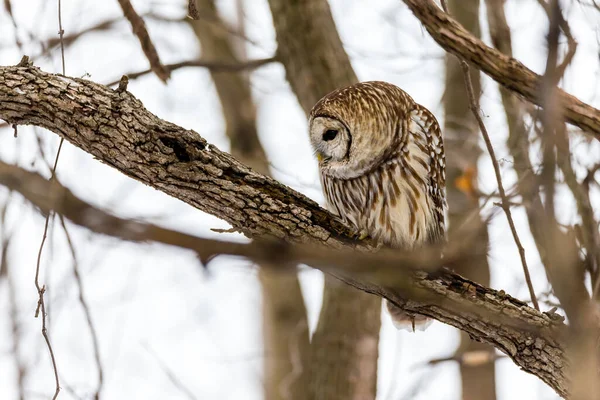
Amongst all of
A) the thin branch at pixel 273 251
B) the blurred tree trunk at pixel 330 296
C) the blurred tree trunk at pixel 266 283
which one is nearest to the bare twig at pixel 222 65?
the blurred tree trunk at pixel 330 296

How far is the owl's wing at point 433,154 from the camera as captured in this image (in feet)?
14.5

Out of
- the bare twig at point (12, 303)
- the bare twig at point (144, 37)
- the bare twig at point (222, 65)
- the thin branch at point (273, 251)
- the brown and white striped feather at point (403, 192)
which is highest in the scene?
the bare twig at point (222, 65)

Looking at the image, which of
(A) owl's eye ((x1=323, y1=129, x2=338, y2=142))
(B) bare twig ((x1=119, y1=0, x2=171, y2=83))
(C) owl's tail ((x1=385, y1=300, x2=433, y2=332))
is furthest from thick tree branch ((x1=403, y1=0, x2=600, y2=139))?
(B) bare twig ((x1=119, y1=0, x2=171, y2=83))

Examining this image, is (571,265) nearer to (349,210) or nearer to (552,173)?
(552,173)

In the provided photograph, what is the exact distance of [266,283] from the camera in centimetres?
755

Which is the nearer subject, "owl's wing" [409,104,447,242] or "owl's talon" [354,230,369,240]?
"owl's talon" [354,230,369,240]

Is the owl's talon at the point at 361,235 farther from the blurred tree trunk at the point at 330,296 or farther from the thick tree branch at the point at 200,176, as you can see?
the blurred tree trunk at the point at 330,296

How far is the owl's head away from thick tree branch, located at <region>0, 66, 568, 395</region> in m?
0.91

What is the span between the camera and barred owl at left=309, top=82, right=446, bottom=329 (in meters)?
4.31

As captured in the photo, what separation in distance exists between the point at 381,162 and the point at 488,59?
1437 millimetres

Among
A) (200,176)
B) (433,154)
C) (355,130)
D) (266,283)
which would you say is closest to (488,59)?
(200,176)

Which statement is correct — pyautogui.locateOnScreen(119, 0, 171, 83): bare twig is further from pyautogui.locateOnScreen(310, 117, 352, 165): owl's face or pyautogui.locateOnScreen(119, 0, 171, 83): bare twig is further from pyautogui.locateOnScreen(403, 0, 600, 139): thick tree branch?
pyautogui.locateOnScreen(403, 0, 600, 139): thick tree branch

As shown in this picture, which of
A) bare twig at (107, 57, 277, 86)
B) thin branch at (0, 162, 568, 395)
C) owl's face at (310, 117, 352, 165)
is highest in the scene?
bare twig at (107, 57, 277, 86)

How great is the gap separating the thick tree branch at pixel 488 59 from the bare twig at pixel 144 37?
1.96 m
